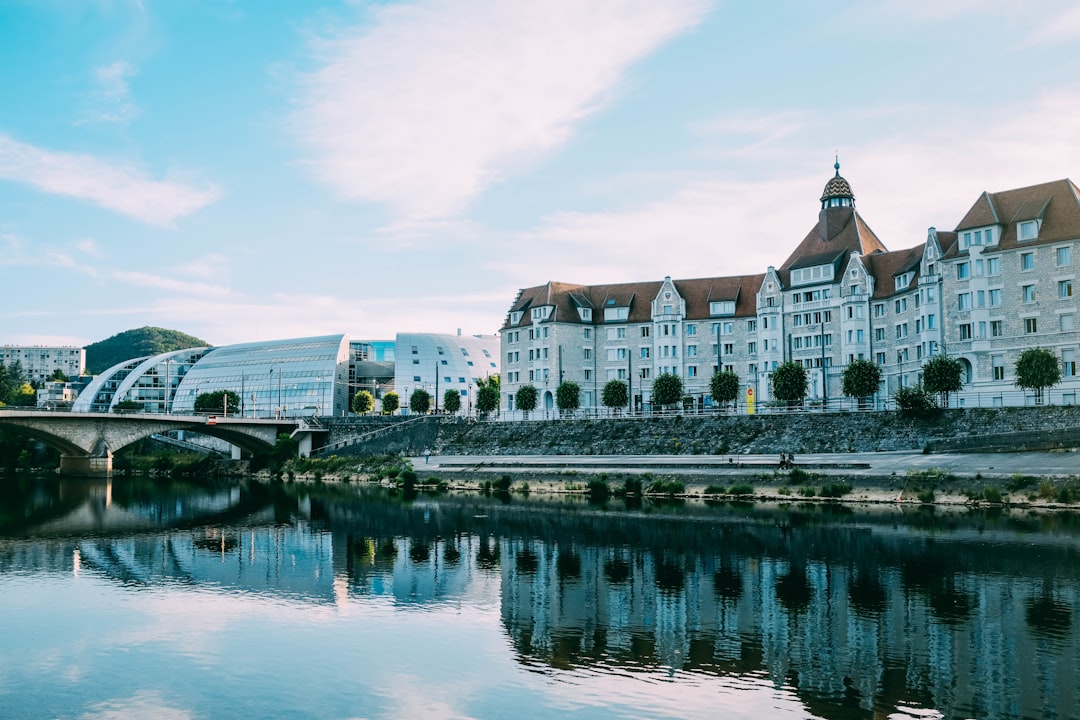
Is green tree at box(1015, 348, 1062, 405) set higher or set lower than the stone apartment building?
lower

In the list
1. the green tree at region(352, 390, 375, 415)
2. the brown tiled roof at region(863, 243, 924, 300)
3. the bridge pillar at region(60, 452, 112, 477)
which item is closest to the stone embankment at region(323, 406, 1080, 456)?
the brown tiled roof at region(863, 243, 924, 300)

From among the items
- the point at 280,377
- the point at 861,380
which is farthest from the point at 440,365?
the point at 861,380

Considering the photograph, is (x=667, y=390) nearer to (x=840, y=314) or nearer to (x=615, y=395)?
(x=615, y=395)

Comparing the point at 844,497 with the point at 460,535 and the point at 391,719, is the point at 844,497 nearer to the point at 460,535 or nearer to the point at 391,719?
the point at 460,535

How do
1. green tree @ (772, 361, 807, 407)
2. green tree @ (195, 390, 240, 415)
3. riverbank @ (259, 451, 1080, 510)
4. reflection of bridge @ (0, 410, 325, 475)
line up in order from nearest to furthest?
riverbank @ (259, 451, 1080, 510) → green tree @ (772, 361, 807, 407) → reflection of bridge @ (0, 410, 325, 475) → green tree @ (195, 390, 240, 415)

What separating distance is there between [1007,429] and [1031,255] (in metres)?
18.3

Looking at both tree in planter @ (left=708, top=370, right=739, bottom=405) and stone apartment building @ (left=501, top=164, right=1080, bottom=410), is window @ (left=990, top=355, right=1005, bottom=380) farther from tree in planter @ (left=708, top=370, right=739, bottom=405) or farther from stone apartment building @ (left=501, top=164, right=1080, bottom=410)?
tree in planter @ (left=708, top=370, right=739, bottom=405)

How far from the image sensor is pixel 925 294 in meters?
86.0

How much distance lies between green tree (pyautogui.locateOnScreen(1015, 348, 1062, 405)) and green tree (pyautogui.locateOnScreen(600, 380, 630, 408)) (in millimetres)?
40823

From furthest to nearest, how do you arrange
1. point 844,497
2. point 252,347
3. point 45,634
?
point 252,347 → point 844,497 → point 45,634

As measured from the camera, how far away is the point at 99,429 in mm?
104500

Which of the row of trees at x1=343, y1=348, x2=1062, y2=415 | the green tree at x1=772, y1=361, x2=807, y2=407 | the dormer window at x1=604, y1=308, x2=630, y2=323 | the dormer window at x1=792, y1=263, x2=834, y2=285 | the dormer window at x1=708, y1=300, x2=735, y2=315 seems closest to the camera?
the row of trees at x1=343, y1=348, x2=1062, y2=415

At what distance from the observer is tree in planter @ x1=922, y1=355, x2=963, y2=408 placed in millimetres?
75062

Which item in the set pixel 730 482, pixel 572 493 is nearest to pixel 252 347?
pixel 572 493
